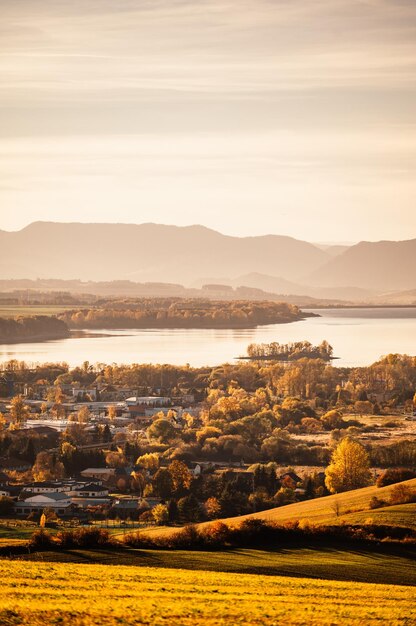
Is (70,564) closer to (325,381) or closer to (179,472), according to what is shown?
(179,472)

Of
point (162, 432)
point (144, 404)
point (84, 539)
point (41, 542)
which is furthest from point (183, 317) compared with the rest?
point (41, 542)

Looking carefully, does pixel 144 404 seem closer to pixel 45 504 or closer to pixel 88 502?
pixel 88 502

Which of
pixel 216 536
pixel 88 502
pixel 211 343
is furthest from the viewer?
pixel 211 343

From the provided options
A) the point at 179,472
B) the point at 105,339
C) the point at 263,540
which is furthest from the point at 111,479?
the point at 105,339

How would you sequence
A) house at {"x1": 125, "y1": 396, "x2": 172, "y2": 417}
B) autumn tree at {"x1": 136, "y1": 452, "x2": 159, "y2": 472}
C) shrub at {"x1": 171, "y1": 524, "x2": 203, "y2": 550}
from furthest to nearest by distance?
house at {"x1": 125, "y1": 396, "x2": 172, "y2": 417} < autumn tree at {"x1": 136, "y1": 452, "x2": 159, "y2": 472} < shrub at {"x1": 171, "y1": 524, "x2": 203, "y2": 550}

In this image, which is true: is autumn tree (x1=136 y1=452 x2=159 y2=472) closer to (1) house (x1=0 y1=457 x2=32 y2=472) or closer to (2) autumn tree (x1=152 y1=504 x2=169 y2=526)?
(1) house (x1=0 y1=457 x2=32 y2=472)

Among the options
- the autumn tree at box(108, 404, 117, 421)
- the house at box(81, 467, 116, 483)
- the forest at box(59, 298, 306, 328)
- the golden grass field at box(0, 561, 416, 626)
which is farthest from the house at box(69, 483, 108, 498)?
the forest at box(59, 298, 306, 328)
